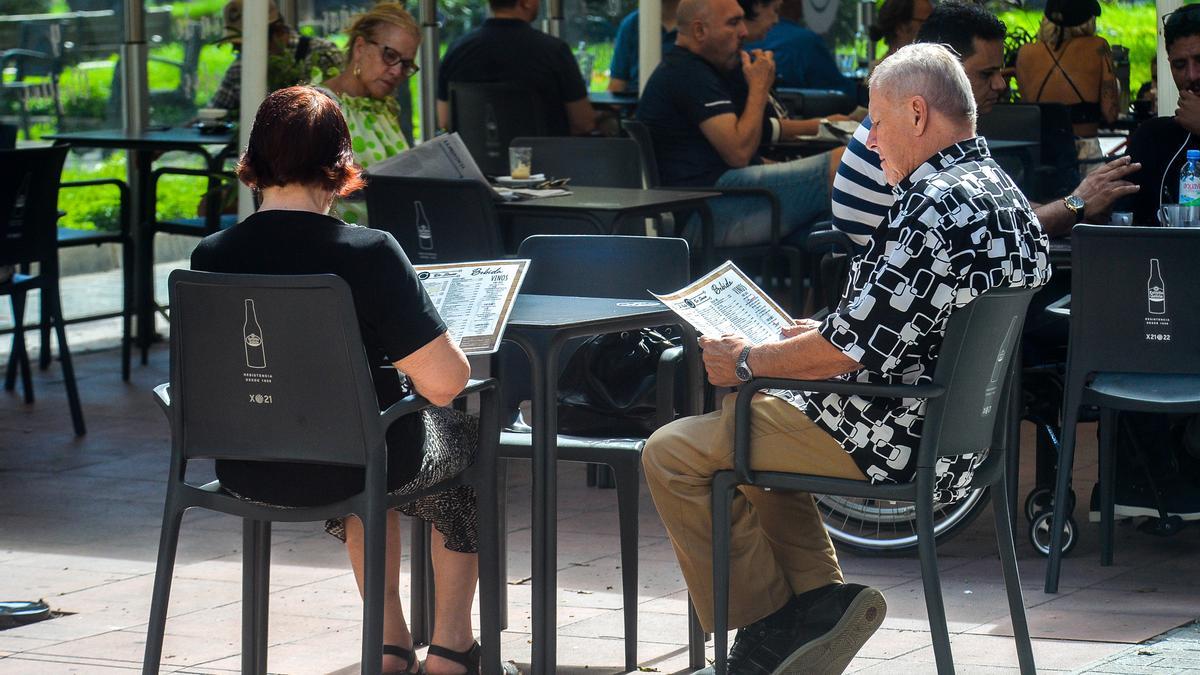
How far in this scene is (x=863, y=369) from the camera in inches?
130

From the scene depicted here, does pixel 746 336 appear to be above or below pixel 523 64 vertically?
below

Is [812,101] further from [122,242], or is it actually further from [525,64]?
[122,242]

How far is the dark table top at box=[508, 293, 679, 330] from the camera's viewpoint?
349 centimetres

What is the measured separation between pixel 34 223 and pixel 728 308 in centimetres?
360

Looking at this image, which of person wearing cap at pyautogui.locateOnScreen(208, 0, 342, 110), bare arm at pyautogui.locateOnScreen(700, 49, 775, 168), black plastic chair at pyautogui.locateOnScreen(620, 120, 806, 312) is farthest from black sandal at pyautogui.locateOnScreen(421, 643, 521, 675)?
person wearing cap at pyautogui.locateOnScreen(208, 0, 342, 110)

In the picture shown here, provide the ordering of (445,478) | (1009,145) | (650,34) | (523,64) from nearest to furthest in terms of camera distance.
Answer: (445,478)
(1009,145)
(650,34)
(523,64)

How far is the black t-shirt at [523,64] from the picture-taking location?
8.09m

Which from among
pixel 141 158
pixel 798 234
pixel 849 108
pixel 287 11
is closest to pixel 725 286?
pixel 798 234

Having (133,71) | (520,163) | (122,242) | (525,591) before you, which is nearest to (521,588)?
(525,591)

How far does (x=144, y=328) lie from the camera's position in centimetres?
827

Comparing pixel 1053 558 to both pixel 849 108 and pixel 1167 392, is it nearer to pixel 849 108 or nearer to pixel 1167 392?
pixel 1167 392

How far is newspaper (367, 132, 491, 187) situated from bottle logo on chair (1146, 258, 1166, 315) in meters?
2.21

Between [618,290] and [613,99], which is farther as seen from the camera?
[613,99]

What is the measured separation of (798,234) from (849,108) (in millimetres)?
2663
